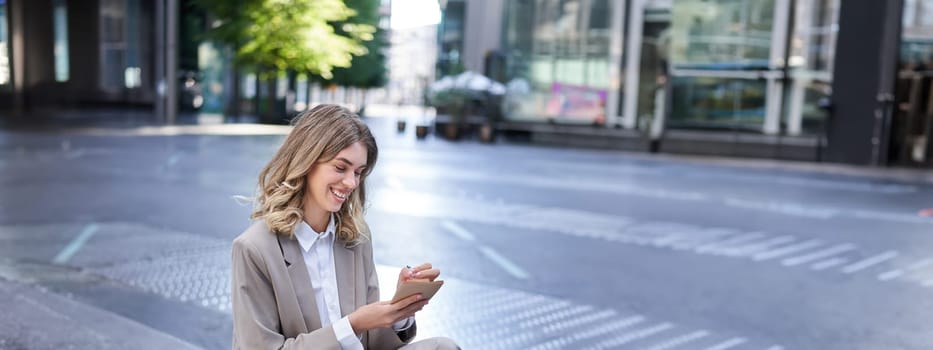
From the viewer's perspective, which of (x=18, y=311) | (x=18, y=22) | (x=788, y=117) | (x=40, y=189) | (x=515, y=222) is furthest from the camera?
(x=18, y=22)

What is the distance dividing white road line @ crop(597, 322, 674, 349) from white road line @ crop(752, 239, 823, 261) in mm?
2872

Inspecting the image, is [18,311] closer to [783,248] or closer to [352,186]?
[352,186]

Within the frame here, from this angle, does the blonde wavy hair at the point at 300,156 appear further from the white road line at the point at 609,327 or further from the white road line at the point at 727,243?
the white road line at the point at 727,243

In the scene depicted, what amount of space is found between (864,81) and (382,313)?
23.4 meters

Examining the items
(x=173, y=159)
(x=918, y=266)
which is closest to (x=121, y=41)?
(x=173, y=159)

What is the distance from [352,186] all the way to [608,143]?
2529 cm

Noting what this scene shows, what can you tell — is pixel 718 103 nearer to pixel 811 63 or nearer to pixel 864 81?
pixel 811 63

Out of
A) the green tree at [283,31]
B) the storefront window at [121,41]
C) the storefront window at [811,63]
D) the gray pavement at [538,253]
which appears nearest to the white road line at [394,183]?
the gray pavement at [538,253]

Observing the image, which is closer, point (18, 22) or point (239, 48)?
point (239, 48)

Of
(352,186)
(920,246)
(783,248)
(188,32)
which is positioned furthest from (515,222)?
(188,32)

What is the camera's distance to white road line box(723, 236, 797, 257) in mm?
8070

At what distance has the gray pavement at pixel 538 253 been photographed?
5.17 metres

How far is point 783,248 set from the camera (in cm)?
841

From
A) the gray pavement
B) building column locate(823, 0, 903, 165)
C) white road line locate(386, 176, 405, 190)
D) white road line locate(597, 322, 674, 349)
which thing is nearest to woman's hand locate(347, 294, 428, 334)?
the gray pavement
